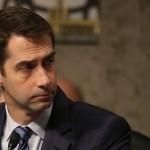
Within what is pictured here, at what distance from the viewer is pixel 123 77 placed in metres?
2.68

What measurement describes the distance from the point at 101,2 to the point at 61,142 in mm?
1399

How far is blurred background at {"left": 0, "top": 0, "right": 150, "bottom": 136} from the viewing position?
2.61 m

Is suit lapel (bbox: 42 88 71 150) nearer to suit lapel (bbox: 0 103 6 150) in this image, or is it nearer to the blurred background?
suit lapel (bbox: 0 103 6 150)

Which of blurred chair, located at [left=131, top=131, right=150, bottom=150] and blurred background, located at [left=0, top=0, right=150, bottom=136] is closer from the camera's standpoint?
blurred chair, located at [left=131, top=131, right=150, bottom=150]

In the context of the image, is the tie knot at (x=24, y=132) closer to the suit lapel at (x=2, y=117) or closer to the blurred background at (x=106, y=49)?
the suit lapel at (x=2, y=117)

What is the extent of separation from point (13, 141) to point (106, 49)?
1.36 meters

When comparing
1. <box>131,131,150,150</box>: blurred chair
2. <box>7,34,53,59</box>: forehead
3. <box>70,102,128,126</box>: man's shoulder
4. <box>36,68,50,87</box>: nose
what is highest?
<box>7,34,53,59</box>: forehead

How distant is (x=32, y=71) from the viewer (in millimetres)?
1337

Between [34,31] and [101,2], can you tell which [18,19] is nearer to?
[34,31]

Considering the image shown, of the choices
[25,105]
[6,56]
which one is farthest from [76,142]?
[6,56]

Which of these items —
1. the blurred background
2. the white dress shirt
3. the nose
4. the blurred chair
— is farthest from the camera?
the blurred background

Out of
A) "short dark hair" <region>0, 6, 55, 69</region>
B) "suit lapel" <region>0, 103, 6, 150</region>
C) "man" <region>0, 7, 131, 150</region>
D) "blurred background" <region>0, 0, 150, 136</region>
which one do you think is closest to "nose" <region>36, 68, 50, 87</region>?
"man" <region>0, 7, 131, 150</region>

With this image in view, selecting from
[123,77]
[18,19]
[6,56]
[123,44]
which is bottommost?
[123,77]

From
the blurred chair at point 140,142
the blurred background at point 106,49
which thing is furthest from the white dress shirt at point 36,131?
the blurred background at point 106,49
